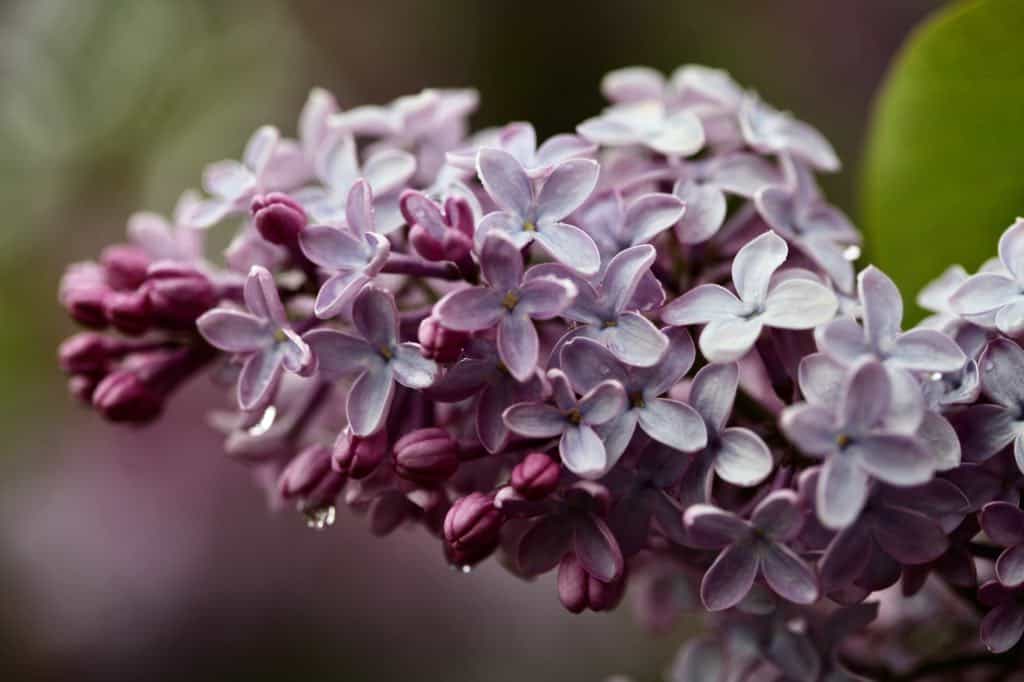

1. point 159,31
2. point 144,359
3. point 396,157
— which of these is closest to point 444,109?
point 396,157

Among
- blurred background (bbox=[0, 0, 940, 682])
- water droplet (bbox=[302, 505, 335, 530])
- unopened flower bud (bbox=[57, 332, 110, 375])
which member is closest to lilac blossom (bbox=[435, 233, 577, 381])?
water droplet (bbox=[302, 505, 335, 530])

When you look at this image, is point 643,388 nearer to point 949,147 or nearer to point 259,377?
point 259,377

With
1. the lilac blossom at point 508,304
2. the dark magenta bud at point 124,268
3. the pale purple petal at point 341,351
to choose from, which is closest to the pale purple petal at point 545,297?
the lilac blossom at point 508,304

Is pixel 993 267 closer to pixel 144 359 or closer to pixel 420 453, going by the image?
pixel 420 453

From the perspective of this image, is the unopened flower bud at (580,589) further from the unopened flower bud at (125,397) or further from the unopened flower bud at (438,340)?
the unopened flower bud at (125,397)

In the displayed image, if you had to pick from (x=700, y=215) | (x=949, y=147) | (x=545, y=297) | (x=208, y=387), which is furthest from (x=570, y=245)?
(x=208, y=387)

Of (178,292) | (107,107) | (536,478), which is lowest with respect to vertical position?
(107,107)
